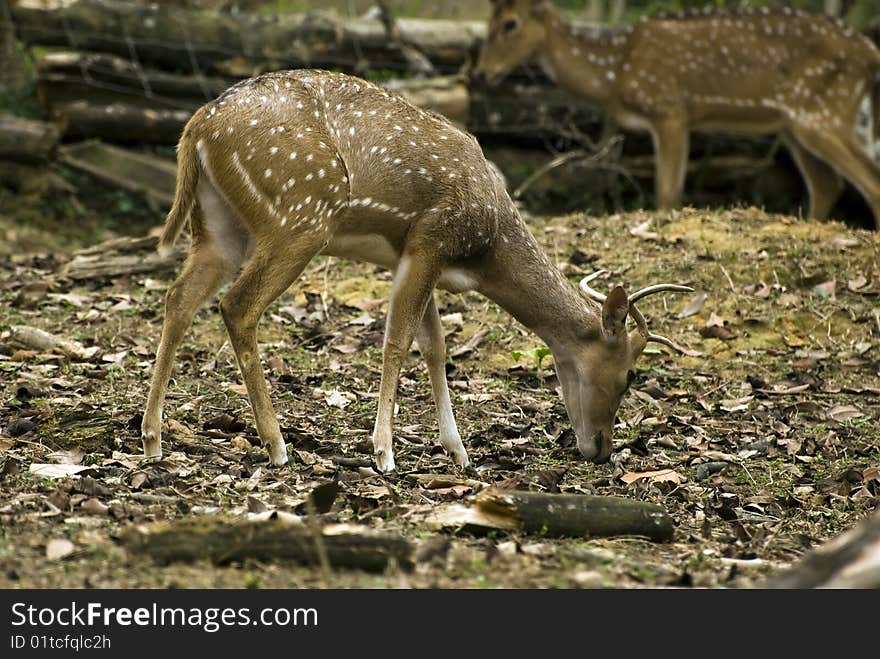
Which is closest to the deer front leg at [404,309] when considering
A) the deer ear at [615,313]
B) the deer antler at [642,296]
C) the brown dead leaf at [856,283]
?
the deer ear at [615,313]

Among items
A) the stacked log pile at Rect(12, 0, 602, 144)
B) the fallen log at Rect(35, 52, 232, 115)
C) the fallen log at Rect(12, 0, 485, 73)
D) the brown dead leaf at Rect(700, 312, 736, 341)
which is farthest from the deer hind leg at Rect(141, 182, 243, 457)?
the fallen log at Rect(12, 0, 485, 73)

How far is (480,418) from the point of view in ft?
25.5

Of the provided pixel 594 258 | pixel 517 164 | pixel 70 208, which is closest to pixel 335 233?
pixel 594 258

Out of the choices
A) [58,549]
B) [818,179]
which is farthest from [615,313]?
[818,179]

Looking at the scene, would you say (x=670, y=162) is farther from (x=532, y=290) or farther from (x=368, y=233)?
(x=368, y=233)

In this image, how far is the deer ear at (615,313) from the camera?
707cm

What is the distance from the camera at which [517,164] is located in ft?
45.1

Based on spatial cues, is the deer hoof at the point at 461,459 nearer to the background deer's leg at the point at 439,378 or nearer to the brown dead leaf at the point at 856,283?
the background deer's leg at the point at 439,378

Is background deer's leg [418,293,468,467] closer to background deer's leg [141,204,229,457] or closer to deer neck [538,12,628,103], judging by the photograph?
background deer's leg [141,204,229,457]

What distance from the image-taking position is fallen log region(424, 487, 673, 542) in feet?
16.9

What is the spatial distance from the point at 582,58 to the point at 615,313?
6.47 meters

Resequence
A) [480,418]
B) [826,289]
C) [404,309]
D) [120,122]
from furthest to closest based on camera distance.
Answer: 1. [120,122]
2. [826,289]
3. [480,418]
4. [404,309]

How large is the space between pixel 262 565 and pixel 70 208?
8.63 m

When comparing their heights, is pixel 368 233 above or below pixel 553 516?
above
